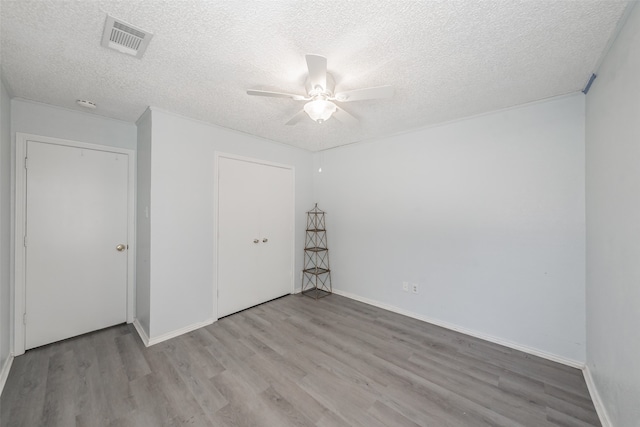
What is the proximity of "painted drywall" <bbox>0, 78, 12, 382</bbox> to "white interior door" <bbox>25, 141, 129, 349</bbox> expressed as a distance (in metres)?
0.17

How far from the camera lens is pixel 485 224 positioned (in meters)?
2.50

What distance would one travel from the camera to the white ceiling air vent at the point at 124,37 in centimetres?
133

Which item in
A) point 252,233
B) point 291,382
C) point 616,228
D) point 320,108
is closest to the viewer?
point 616,228

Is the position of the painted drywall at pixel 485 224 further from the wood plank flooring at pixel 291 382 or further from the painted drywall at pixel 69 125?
the painted drywall at pixel 69 125

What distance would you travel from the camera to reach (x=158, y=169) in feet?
7.99

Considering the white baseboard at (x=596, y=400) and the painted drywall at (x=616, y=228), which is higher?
the painted drywall at (x=616, y=228)

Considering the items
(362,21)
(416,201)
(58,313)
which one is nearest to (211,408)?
(58,313)

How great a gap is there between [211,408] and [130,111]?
9.33 ft

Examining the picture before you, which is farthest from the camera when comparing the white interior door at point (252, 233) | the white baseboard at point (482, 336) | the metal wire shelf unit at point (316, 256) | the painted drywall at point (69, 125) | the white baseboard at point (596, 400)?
the metal wire shelf unit at point (316, 256)

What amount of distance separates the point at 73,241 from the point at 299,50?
2.94 m

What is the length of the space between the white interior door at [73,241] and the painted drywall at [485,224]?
9.88ft

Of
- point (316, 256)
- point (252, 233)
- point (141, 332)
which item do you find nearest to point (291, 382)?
point (141, 332)

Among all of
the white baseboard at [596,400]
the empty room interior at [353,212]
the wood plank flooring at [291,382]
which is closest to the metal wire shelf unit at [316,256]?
the empty room interior at [353,212]

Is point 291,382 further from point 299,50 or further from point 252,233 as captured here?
point 299,50
